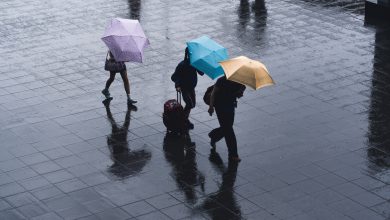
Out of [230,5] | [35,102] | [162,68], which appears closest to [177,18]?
[230,5]

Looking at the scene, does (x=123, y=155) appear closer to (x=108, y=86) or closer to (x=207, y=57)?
(x=207, y=57)

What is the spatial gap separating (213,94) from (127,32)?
278 centimetres

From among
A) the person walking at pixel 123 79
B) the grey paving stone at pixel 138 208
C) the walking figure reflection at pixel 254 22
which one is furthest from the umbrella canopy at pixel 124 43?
the walking figure reflection at pixel 254 22

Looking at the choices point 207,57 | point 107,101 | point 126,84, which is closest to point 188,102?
point 207,57

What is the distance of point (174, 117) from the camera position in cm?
1505

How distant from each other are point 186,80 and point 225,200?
2.96 m

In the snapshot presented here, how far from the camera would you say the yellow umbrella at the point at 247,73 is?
1363cm

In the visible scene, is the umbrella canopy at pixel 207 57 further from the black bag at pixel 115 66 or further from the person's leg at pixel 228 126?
the black bag at pixel 115 66

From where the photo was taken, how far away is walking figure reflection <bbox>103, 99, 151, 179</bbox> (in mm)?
13938

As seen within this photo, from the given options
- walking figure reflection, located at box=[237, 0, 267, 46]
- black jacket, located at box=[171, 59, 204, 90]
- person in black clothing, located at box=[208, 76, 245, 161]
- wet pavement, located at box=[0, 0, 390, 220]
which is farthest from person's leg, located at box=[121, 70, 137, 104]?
walking figure reflection, located at box=[237, 0, 267, 46]

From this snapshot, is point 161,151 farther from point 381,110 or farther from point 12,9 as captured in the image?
point 12,9

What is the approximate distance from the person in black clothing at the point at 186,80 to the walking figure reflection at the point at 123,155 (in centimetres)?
117

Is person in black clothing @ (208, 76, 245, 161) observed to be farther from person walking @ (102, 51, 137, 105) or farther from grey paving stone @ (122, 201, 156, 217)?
person walking @ (102, 51, 137, 105)

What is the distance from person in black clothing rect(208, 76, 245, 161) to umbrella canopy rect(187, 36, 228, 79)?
41 centimetres
